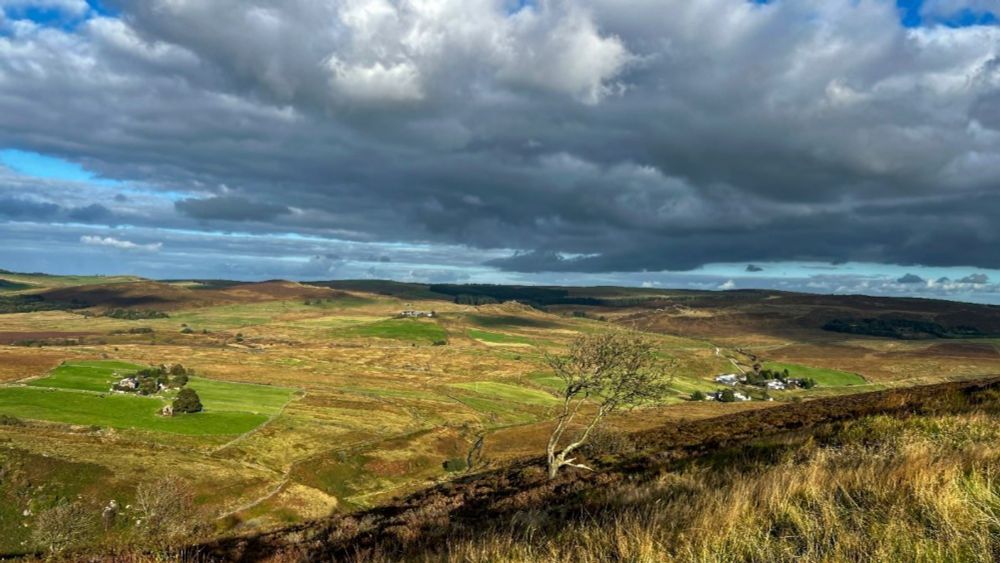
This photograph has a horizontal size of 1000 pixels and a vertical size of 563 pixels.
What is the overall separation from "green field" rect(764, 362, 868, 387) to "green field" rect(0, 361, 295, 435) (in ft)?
527

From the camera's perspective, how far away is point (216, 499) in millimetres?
63188

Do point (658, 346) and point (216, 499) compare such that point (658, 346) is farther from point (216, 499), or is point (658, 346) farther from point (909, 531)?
point (216, 499)

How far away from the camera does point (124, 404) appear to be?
10388 centimetres

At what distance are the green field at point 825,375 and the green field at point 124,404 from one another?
6322 inches

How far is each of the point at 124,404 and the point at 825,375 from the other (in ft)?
655

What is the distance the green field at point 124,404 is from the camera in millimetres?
92000

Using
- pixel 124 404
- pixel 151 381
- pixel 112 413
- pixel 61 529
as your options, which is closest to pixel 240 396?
pixel 151 381

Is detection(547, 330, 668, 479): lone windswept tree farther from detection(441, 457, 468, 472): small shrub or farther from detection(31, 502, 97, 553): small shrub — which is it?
detection(441, 457, 468, 472): small shrub

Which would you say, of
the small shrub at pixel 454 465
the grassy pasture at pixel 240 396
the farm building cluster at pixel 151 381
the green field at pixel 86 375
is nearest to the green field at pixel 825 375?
the small shrub at pixel 454 465

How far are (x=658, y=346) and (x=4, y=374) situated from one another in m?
144

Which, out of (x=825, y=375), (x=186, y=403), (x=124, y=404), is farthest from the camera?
(x=825, y=375)

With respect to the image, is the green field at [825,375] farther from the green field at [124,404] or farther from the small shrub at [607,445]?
the small shrub at [607,445]

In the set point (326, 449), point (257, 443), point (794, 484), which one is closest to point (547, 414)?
point (326, 449)

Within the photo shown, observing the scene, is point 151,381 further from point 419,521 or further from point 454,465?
point 419,521
